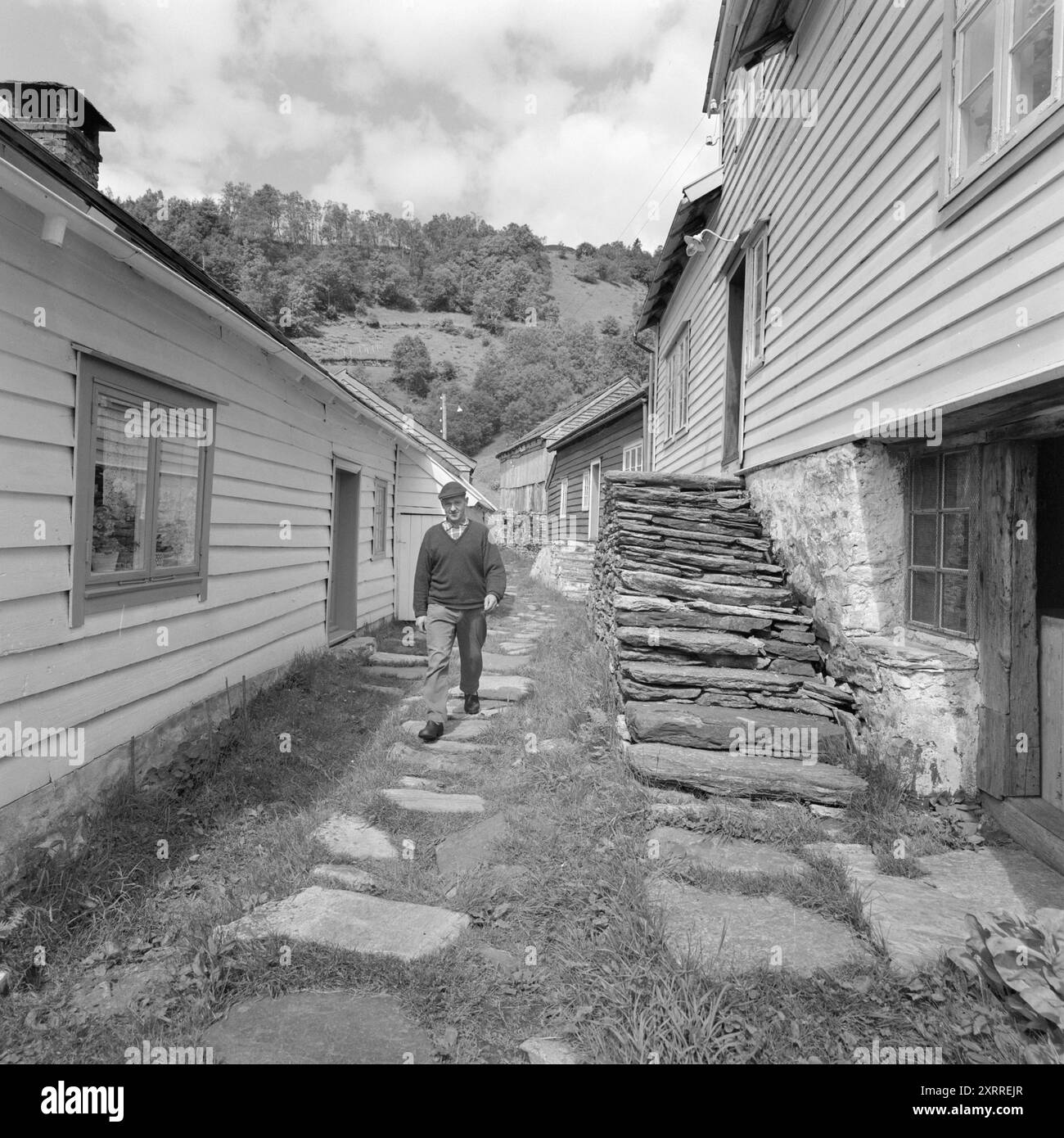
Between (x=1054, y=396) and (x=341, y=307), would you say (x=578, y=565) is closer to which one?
(x=1054, y=396)

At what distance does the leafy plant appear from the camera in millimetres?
2145

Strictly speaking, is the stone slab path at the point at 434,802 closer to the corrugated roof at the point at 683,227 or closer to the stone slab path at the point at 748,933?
the stone slab path at the point at 748,933

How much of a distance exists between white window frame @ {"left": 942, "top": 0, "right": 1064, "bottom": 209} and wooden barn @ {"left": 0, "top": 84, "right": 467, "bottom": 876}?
3930mm

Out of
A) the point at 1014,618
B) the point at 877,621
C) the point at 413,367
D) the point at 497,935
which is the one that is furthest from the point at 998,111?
the point at 413,367

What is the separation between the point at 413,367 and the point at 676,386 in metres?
59.1

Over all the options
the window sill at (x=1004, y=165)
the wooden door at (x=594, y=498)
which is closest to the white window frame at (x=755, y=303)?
the window sill at (x=1004, y=165)

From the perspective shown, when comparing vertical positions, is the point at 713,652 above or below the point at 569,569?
below

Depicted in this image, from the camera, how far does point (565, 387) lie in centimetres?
5956

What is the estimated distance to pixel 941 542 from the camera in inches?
159

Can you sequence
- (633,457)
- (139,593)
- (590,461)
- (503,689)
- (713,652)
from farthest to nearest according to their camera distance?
(590,461) < (633,457) < (503,689) < (713,652) < (139,593)

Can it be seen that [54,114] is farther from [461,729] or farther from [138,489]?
[461,729]

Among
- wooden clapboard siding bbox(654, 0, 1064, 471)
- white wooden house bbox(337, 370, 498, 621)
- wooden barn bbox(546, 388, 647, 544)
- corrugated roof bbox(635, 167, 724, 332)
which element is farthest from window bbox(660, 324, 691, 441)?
white wooden house bbox(337, 370, 498, 621)

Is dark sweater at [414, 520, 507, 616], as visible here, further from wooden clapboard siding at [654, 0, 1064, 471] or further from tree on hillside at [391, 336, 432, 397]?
tree on hillside at [391, 336, 432, 397]

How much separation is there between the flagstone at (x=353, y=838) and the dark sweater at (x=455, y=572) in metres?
1.98
